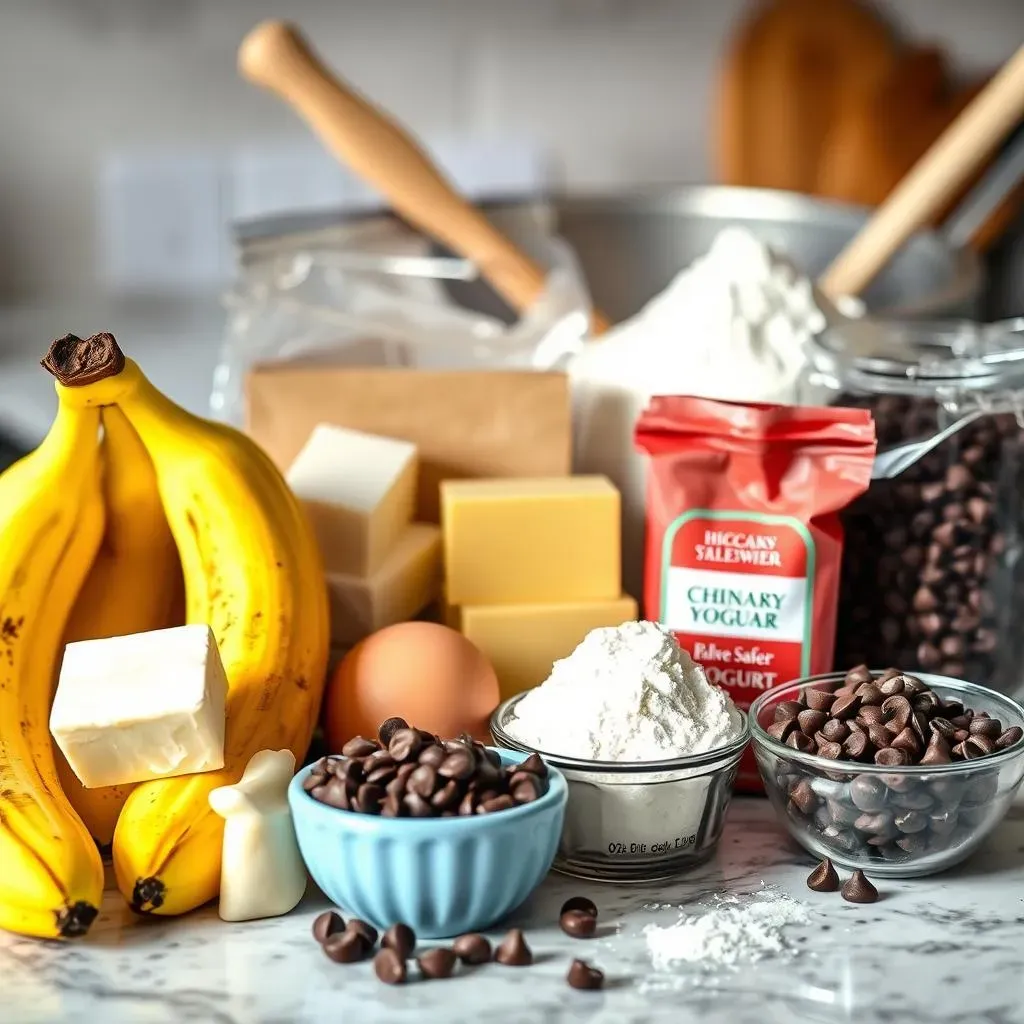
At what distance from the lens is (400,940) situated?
706 mm

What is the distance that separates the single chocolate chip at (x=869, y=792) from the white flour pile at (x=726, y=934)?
0.07 meters

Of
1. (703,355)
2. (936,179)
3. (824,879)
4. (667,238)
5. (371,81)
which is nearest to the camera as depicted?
(824,879)

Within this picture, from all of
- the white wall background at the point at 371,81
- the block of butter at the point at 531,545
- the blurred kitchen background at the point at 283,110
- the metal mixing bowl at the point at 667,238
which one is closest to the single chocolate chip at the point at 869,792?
the block of butter at the point at 531,545

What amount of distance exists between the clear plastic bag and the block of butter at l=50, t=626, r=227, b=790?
1.30 ft

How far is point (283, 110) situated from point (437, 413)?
3.51 ft

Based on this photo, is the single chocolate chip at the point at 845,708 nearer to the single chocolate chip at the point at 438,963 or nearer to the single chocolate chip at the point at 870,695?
the single chocolate chip at the point at 870,695

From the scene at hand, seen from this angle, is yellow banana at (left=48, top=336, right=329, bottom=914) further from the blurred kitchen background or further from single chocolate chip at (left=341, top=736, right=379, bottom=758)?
the blurred kitchen background

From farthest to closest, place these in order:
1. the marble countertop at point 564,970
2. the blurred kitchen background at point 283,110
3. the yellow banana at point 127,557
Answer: the blurred kitchen background at point 283,110, the yellow banana at point 127,557, the marble countertop at point 564,970

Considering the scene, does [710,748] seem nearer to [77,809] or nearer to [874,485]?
[874,485]

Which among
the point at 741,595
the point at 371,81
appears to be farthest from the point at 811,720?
the point at 371,81

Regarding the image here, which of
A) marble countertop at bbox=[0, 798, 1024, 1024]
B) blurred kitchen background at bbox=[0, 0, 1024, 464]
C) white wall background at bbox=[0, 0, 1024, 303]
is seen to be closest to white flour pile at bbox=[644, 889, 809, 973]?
marble countertop at bbox=[0, 798, 1024, 1024]

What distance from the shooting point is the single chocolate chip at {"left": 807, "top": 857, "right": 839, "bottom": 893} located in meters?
0.79

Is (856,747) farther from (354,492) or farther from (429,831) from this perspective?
(354,492)

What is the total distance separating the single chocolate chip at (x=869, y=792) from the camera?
2.51 ft
